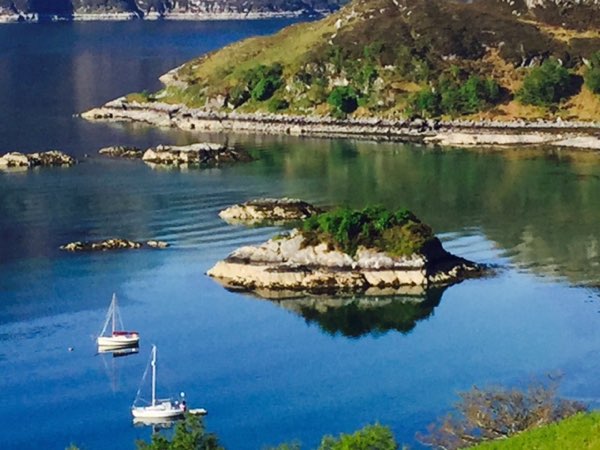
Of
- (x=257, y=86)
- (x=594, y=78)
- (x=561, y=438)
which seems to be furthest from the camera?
(x=257, y=86)

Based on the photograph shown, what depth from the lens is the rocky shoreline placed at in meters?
121

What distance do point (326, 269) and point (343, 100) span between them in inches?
2535

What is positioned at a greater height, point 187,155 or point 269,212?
point 187,155

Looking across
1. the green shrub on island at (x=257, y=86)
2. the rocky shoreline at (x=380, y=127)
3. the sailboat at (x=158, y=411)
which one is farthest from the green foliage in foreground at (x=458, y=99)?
the sailboat at (x=158, y=411)

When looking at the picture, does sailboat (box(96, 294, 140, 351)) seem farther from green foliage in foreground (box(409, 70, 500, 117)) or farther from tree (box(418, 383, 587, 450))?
green foliage in foreground (box(409, 70, 500, 117))

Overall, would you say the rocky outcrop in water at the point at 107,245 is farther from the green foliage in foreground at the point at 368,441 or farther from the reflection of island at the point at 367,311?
the green foliage in foreground at the point at 368,441

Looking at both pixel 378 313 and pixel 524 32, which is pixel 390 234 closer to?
pixel 378 313

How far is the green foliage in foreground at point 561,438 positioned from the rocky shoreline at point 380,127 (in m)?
88.1

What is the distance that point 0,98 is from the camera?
169250 millimetres

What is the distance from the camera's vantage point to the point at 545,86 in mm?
128875

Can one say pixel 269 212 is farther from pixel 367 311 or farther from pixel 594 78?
pixel 594 78

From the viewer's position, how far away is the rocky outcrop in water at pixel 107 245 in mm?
80375

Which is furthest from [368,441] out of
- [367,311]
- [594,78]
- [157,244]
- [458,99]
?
[594,78]

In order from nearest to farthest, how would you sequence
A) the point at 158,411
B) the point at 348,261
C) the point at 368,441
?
the point at 368,441 < the point at 158,411 < the point at 348,261
